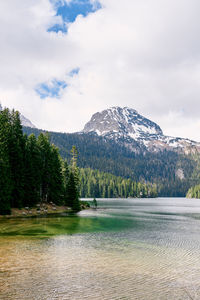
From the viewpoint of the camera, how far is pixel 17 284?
13.4 metres

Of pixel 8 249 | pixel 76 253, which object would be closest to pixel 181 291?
pixel 76 253

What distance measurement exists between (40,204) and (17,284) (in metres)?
53.9

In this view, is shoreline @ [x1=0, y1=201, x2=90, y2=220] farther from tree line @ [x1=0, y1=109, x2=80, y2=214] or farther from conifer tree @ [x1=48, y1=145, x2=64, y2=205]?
conifer tree @ [x1=48, y1=145, x2=64, y2=205]

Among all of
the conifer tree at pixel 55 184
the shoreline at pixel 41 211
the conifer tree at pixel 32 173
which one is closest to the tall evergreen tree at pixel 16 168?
the shoreline at pixel 41 211

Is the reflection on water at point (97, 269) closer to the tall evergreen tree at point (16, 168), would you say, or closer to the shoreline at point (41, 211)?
the shoreline at point (41, 211)

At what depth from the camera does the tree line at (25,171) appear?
48928 millimetres

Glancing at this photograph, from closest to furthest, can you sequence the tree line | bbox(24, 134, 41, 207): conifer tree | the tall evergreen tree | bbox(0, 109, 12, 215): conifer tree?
bbox(0, 109, 12, 215): conifer tree < the tree line < the tall evergreen tree < bbox(24, 134, 41, 207): conifer tree

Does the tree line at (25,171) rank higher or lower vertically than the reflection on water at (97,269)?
higher

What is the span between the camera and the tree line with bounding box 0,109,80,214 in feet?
161

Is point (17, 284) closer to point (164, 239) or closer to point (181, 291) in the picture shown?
point (181, 291)

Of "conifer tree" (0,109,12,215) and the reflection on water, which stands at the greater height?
"conifer tree" (0,109,12,215)

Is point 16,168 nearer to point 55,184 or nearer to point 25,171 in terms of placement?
point 25,171

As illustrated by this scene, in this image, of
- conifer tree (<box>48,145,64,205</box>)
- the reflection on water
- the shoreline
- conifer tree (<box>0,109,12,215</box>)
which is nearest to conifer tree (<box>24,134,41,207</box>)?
the shoreline

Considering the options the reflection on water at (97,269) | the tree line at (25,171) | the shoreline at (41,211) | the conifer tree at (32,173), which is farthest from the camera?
the conifer tree at (32,173)
